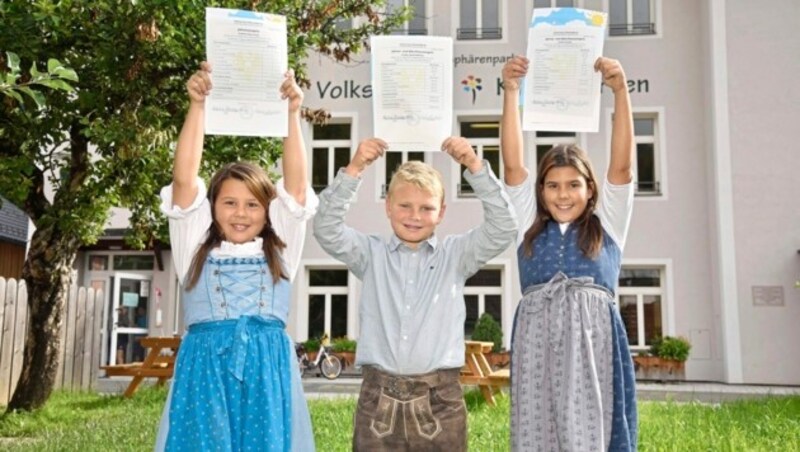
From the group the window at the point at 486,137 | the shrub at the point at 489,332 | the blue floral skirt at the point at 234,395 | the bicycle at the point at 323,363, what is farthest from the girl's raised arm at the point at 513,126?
the window at the point at 486,137

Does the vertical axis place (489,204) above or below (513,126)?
below

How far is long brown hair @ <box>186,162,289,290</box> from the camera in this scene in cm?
277

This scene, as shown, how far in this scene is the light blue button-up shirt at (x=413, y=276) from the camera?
9.06 ft

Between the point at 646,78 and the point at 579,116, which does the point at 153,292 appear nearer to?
the point at 646,78

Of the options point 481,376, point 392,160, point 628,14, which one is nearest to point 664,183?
point 628,14

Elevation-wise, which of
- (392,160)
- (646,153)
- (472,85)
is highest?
(472,85)

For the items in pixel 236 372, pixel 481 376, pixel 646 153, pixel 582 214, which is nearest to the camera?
pixel 236 372

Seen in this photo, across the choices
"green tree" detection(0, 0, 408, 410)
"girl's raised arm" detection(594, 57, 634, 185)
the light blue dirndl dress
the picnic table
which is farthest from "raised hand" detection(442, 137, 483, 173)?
the picnic table

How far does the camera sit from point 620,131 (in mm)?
2910

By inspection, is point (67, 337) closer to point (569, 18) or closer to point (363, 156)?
point (363, 156)

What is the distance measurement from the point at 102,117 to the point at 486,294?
9.84 meters

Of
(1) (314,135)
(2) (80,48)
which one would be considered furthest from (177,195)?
(1) (314,135)

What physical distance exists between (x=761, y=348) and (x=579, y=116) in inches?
499

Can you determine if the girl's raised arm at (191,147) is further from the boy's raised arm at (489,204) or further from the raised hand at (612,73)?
the raised hand at (612,73)
